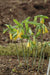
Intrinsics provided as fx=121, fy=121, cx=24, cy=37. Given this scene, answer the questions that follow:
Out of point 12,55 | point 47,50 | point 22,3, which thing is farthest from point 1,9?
point 47,50

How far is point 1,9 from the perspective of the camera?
144 inches

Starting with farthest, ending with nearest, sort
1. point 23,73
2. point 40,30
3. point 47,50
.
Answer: point 47,50
point 23,73
point 40,30

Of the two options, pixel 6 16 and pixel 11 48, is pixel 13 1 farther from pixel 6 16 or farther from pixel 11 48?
pixel 11 48

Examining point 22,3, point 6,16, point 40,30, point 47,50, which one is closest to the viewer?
point 40,30

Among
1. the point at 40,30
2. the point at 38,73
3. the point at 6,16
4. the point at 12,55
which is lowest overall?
the point at 12,55

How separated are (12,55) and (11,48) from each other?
0.50 ft

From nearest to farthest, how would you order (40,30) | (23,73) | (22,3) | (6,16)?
(40,30) < (23,73) < (6,16) < (22,3)

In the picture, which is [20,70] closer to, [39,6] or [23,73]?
[23,73]

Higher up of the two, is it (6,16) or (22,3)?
(22,3)

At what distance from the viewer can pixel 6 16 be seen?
351cm

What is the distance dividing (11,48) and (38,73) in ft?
3.13

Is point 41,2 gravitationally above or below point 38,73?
above

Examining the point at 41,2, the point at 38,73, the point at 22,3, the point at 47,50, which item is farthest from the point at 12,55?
the point at 41,2

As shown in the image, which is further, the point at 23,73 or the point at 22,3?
the point at 22,3
